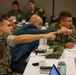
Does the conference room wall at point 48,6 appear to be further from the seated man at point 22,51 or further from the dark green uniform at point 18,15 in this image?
the seated man at point 22,51

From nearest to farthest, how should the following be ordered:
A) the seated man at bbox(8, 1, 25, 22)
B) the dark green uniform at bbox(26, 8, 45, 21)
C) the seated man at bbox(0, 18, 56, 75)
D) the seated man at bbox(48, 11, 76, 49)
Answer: the seated man at bbox(0, 18, 56, 75), the seated man at bbox(48, 11, 76, 49), the seated man at bbox(8, 1, 25, 22), the dark green uniform at bbox(26, 8, 45, 21)

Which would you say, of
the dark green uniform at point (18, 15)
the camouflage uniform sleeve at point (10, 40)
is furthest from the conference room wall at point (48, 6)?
the camouflage uniform sleeve at point (10, 40)

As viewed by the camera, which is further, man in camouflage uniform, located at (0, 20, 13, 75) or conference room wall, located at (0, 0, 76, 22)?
conference room wall, located at (0, 0, 76, 22)

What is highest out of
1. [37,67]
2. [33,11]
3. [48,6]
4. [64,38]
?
[48,6]

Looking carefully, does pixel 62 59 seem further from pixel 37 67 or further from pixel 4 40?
pixel 4 40

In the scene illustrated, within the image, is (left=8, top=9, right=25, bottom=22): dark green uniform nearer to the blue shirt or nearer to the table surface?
the blue shirt

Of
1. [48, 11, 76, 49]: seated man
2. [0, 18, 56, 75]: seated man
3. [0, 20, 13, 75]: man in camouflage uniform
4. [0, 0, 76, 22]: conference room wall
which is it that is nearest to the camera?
[0, 18, 56, 75]: seated man

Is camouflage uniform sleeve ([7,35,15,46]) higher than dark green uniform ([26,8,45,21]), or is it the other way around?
camouflage uniform sleeve ([7,35,15,46])

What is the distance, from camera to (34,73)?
243cm

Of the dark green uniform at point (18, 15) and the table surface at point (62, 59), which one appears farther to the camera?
the dark green uniform at point (18, 15)

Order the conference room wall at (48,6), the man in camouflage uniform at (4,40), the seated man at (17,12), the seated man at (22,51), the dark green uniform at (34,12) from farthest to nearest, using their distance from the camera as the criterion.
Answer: the conference room wall at (48,6)
the dark green uniform at (34,12)
the seated man at (17,12)
the seated man at (22,51)
the man in camouflage uniform at (4,40)

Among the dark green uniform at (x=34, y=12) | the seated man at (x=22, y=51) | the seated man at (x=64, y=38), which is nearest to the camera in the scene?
the seated man at (x=22, y=51)

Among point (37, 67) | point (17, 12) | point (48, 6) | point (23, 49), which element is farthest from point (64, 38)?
point (48, 6)

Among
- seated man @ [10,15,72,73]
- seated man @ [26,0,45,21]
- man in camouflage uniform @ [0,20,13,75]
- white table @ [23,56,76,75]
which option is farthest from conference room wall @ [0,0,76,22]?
man in camouflage uniform @ [0,20,13,75]
